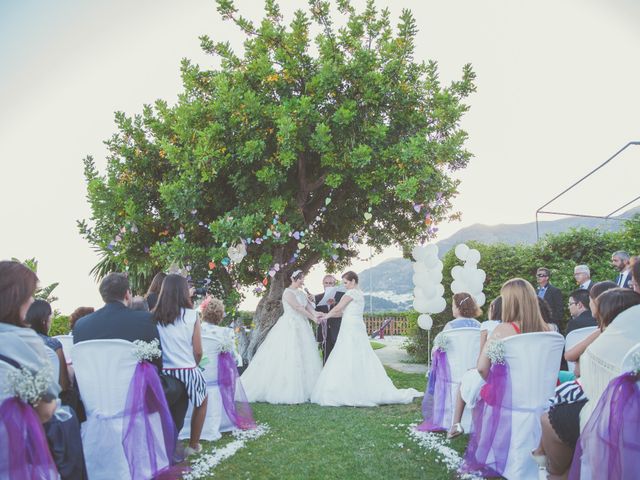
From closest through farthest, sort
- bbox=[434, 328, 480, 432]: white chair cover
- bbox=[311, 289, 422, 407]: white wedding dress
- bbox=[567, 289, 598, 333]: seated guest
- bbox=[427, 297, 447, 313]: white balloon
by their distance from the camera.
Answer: bbox=[567, 289, 598, 333]: seated guest, bbox=[434, 328, 480, 432]: white chair cover, bbox=[311, 289, 422, 407]: white wedding dress, bbox=[427, 297, 447, 313]: white balloon

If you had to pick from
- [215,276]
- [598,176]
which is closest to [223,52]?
[215,276]

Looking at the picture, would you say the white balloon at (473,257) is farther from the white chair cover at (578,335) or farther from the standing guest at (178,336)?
the standing guest at (178,336)

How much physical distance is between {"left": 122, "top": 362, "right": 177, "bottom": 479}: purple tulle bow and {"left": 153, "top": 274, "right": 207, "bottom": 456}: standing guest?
59 cm

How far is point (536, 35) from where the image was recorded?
1117 centimetres

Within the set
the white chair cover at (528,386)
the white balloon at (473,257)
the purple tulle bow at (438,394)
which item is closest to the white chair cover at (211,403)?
the purple tulle bow at (438,394)

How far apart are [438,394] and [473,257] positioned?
456 centimetres

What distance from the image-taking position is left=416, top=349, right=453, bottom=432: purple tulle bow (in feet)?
20.9

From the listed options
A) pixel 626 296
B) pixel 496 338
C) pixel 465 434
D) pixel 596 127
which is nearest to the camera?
pixel 626 296

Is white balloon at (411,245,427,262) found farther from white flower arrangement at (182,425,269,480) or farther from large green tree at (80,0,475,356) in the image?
white flower arrangement at (182,425,269,480)

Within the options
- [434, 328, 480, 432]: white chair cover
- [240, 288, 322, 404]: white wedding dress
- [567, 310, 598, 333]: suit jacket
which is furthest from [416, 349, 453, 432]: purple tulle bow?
[240, 288, 322, 404]: white wedding dress

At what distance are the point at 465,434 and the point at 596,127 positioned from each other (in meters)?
9.14

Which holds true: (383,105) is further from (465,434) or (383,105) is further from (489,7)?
(465,434)

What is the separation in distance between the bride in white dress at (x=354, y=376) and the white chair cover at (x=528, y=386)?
12.7 ft

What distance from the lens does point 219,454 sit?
5496mm
